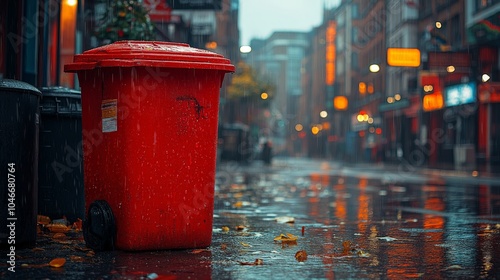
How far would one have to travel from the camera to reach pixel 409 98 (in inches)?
2195

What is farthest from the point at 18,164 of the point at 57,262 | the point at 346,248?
the point at 346,248

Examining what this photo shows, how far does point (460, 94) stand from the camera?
1647 inches

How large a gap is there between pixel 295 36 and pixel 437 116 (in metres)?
148

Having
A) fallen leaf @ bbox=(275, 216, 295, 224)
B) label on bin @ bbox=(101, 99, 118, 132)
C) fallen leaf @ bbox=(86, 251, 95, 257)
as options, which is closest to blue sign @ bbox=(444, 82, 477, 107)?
fallen leaf @ bbox=(275, 216, 295, 224)

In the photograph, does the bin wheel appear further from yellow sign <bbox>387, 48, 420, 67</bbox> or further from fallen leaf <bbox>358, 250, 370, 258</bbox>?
yellow sign <bbox>387, 48, 420, 67</bbox>

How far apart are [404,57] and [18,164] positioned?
32018 mm

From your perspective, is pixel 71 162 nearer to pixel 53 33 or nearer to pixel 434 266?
pixel 434 266

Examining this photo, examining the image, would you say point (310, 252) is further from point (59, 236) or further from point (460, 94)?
point (460, 94)

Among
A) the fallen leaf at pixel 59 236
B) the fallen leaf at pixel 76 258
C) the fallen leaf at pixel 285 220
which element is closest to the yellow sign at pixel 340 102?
the fallen leaf at pixel 285 220

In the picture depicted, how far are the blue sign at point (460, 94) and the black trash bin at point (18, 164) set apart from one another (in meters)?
35.4

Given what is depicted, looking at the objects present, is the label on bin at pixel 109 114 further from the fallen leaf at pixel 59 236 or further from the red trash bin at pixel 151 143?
the fallen leaf at pixel 59 236

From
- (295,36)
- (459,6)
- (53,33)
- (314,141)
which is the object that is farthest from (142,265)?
(295,36)

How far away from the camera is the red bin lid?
6285mm

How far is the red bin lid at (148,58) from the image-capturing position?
6.29 meters
